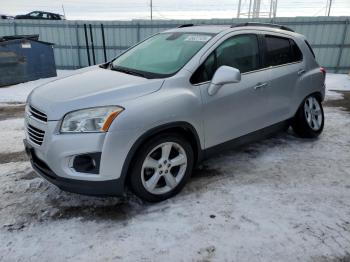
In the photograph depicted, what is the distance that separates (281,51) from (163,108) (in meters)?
2.24

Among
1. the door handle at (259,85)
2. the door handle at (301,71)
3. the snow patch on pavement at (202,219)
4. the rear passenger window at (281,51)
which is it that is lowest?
the snow patch on pavement at (202,219)

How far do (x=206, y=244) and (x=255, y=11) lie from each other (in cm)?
2578

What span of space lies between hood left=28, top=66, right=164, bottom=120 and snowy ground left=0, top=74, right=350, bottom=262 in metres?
1.01

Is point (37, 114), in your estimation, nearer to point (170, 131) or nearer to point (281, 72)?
point (170, 131)

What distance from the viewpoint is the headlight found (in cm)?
261

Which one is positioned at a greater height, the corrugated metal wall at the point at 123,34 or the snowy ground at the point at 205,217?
the corrugated metal wall at the point at 123,34

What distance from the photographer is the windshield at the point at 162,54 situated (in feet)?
10.8

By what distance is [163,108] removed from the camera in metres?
2.85

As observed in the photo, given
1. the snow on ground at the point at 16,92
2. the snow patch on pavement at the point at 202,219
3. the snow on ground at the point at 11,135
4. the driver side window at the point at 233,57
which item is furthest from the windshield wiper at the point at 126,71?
the snow on ground at the point at 16,92

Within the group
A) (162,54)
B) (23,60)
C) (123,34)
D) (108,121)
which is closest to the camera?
(108,121)

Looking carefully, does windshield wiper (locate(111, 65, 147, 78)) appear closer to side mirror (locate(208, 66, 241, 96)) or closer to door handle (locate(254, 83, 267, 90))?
side mirror (locate(208, 66, 241, 96))

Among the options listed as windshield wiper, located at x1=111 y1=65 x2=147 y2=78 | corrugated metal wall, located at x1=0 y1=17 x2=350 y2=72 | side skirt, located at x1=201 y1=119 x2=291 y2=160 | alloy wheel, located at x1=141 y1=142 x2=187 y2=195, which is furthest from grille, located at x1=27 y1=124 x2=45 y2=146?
corrugated metal wall, located at x1=0 y1=17 x2=350 y2=72

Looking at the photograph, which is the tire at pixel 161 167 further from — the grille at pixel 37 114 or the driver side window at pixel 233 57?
the grille at pixel 37 114

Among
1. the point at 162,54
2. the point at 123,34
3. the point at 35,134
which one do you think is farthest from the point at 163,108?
the point at 123,34
